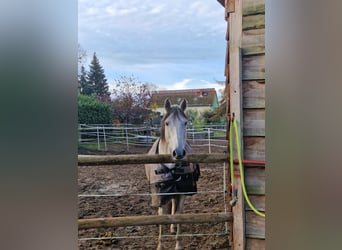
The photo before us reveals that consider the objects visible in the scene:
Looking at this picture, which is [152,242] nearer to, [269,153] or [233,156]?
[233,156]

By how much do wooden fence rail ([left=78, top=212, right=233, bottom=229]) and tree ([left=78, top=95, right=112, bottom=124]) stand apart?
0.61 metres

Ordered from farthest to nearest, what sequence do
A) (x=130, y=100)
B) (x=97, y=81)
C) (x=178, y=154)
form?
1. (x=178, y=154)
2. (x=130, y=100)
3. (x=97, y=81)

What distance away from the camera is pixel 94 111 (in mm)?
1797

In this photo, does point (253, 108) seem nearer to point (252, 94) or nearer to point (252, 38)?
point (252, 94)

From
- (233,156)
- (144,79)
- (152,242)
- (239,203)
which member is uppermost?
(144,79)

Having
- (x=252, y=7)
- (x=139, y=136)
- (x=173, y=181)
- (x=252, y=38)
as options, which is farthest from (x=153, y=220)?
(x=252, y=7)

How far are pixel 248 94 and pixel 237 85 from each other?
0.08 metres

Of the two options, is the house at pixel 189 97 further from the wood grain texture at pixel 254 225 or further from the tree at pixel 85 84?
the wood grain texture at pixel 254 225

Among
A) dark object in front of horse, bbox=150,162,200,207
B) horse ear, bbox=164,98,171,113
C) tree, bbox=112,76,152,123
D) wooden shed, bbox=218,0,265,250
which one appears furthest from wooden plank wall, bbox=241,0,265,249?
tree, bbox=112,76,152,123
